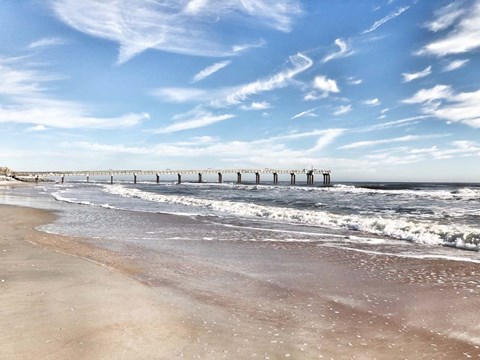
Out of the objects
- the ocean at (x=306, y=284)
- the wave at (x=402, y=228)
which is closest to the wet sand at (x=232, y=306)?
the ocean at (x=306, y=284)

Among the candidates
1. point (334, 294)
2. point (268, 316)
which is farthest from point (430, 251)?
point (268, 316)

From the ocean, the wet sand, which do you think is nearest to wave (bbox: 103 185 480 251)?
the ocean

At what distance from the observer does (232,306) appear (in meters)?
5.86

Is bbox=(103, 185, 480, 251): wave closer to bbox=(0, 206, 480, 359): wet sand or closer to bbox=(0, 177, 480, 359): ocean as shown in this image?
bbox=(0, 177, 480, 359): ocean

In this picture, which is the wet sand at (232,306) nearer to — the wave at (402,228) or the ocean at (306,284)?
the ocean at (306,284)

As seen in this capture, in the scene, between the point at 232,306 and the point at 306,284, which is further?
the point at 306,284

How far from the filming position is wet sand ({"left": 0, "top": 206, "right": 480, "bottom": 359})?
436 centimetres

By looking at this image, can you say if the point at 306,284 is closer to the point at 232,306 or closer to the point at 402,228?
the point at 232,306

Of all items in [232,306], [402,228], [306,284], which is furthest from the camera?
[402,228]

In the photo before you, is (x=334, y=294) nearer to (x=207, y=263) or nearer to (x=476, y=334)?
(x=476, y=334)

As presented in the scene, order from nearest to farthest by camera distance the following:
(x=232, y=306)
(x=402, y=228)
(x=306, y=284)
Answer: (x=232, y=306), (x=306, y=284), (x=402, y=228)

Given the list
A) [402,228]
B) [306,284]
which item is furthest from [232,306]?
[402,228]

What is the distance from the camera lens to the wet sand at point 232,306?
4355 mm

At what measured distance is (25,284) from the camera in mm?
6434
